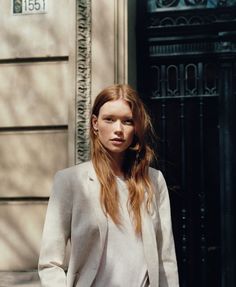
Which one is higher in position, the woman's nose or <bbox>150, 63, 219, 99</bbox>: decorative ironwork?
<bbox>150, 63, 219, 99</bbox>: decorative ironwork

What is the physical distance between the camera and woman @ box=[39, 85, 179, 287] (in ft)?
8.97

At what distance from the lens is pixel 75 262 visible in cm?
278

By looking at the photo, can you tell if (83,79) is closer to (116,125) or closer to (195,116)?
(195,116)

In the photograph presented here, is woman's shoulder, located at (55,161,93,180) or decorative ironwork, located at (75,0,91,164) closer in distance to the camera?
woman's shoulder, located at (55,161,93,180)

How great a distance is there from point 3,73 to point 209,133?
2.05m

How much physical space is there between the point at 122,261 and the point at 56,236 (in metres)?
0.34

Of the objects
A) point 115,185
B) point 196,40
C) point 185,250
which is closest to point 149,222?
point 115,185

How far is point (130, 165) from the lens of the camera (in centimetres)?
300

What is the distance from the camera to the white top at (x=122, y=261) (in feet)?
8.89

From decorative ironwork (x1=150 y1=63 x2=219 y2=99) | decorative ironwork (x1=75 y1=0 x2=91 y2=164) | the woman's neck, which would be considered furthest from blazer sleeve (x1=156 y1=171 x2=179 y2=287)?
decorative ironwork (x1=150 y1=63 x2=219 y2=99)

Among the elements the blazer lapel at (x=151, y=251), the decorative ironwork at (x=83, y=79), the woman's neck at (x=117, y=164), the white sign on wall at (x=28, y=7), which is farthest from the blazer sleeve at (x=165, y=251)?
the white sign on wall at (x=28, y=7)

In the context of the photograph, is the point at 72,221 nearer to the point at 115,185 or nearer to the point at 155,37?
the point at 115,185

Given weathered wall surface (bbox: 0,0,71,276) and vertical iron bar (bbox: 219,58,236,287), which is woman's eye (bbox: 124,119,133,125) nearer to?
weathered wall surface (bbox: 0,0,71,276)

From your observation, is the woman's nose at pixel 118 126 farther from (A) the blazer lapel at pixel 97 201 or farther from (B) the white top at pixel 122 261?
(B) the white top at pixel 122 261
